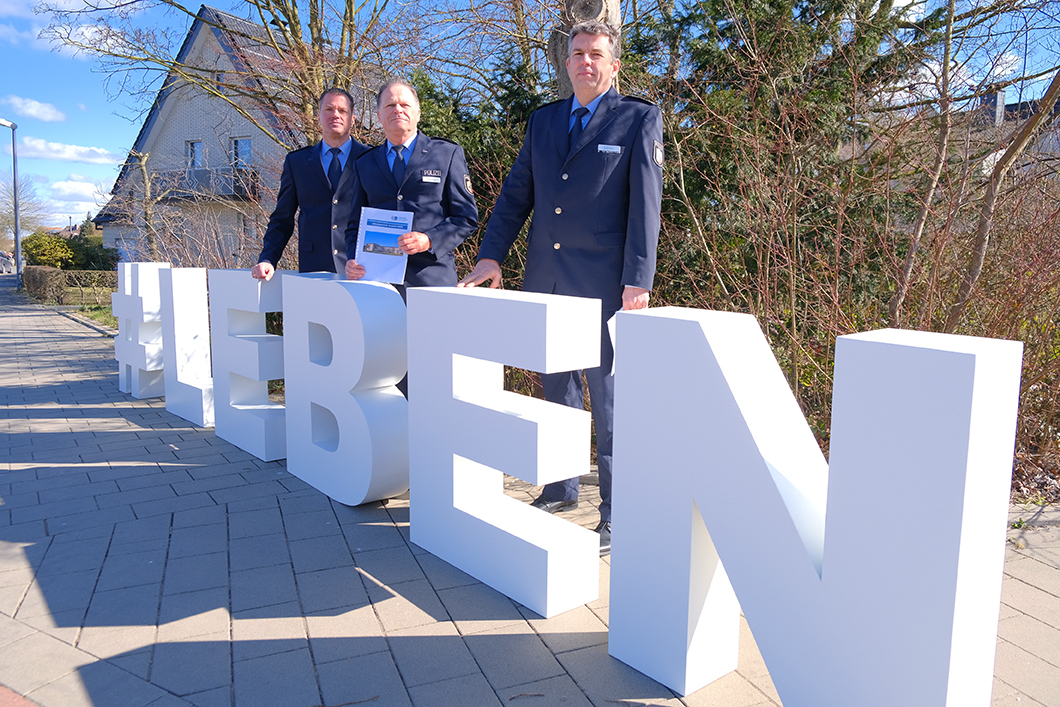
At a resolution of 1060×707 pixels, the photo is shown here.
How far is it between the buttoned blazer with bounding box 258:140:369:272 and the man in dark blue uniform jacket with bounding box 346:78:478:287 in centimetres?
40

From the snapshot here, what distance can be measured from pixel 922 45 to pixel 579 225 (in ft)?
10.9

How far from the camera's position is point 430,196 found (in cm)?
389

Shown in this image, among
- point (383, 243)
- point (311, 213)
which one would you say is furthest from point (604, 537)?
point (311, 213)

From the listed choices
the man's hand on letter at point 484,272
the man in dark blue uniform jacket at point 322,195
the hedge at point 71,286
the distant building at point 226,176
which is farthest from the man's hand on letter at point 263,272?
the hedge at point 71,286

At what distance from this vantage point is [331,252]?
185 inches

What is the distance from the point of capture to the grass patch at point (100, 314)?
14750 mm

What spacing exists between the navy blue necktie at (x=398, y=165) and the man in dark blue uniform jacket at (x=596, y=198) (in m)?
0.79

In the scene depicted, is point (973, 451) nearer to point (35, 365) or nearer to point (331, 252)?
point (331, 252)

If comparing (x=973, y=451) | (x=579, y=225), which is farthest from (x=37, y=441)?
(x=973, y=451)

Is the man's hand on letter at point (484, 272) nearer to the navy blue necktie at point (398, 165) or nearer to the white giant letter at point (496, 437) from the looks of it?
the white giant letter at point (496, 437)

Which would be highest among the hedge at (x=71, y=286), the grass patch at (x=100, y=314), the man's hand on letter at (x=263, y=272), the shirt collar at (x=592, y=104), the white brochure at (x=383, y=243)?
the shirt collar at (x=592, y=104)

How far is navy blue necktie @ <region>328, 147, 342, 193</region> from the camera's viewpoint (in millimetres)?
4467

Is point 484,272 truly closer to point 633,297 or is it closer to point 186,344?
point 633,297

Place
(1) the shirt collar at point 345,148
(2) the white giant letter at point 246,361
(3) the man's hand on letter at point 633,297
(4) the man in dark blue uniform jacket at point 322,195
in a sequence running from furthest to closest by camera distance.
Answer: (2) the white giant letter at point 246,361 < (1) the shirt collar at point 345,148 < (4) the man in dark blue uniform jacket at point 322,195 < (3) the man's hand on letter at point 633,297
